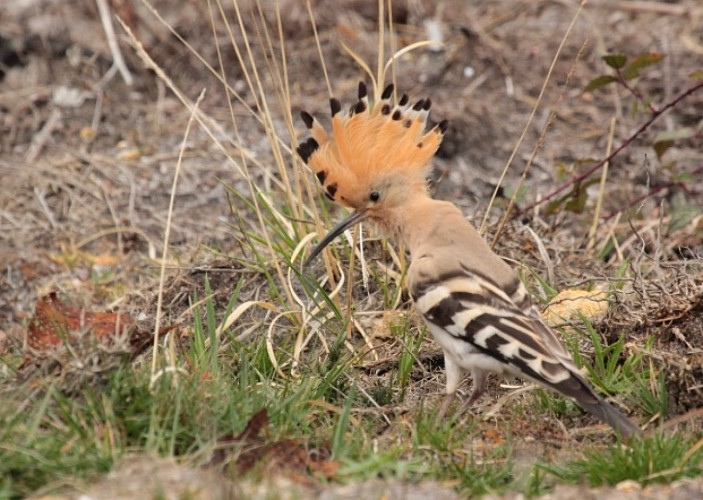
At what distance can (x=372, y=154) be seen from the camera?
4199mm

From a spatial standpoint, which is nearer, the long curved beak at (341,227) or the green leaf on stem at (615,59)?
the long curved beak at (341,227)

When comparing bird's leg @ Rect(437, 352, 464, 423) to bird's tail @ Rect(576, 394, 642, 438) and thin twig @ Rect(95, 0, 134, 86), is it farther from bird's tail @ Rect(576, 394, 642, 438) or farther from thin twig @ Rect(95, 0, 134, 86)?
thin twig @ Rect(95, 0, 134, 86)

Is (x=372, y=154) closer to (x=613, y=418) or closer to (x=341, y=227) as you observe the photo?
(x=341, y=227)

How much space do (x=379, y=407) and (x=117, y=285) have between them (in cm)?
205

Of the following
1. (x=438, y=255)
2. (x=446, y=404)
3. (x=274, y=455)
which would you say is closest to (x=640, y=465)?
(x=446, y=404)

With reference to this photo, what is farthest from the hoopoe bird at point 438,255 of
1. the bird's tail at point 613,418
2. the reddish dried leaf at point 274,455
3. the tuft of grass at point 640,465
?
the reddish dried leaf at point 274,455

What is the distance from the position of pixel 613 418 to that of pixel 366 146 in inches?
55.2

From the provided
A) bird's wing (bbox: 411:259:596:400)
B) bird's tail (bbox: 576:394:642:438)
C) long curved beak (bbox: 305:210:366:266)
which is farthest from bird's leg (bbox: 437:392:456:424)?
long curved beak (bbox: 305:210:366:266)

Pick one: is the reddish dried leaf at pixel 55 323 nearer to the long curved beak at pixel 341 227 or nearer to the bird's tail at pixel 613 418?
the long curved beak at pixel 341 227

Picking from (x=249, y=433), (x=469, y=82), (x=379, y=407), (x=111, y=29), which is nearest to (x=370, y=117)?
(x=379, y=407)

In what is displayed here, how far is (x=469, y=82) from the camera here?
23.7 ft

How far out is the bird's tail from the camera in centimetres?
331

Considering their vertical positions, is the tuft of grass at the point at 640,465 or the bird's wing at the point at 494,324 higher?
the bird's wing at the point at 494,324

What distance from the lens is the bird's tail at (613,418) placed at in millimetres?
3307
